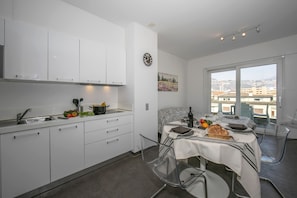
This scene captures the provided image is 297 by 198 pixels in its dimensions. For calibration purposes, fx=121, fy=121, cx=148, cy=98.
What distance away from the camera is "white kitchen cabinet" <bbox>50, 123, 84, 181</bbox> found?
5.28 ft

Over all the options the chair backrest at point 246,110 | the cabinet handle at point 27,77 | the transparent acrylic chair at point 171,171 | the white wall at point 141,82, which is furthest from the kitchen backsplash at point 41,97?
the chair backrest at point 246,110

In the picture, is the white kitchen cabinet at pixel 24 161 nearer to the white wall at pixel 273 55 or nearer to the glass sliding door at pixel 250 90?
the white wall at pixel 273 55

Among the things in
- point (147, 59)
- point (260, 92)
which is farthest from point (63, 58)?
point (260, 92)

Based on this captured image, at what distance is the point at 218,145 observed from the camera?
1137 millimetres

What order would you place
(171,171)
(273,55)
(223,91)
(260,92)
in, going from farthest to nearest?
(223,91) < (260,92) < (273,55) < (171,171)

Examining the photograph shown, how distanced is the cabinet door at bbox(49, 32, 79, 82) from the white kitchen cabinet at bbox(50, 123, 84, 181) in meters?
0.79

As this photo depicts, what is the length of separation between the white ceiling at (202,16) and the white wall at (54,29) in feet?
0.65

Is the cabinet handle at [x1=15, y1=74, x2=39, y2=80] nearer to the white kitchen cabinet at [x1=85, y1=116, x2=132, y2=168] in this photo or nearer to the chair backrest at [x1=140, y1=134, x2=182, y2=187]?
the white kitchen cabinet at [x1=85, y1=116, x2=132, y2=168]

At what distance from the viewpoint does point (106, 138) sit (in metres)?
2.14

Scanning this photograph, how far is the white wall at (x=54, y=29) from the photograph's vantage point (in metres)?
1.70

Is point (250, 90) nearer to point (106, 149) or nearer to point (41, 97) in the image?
point (106, 149)

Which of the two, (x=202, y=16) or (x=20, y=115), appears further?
(x=202, y=16)

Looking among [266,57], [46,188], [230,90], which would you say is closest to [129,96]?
[46,188]

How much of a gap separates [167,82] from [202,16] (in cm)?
228
